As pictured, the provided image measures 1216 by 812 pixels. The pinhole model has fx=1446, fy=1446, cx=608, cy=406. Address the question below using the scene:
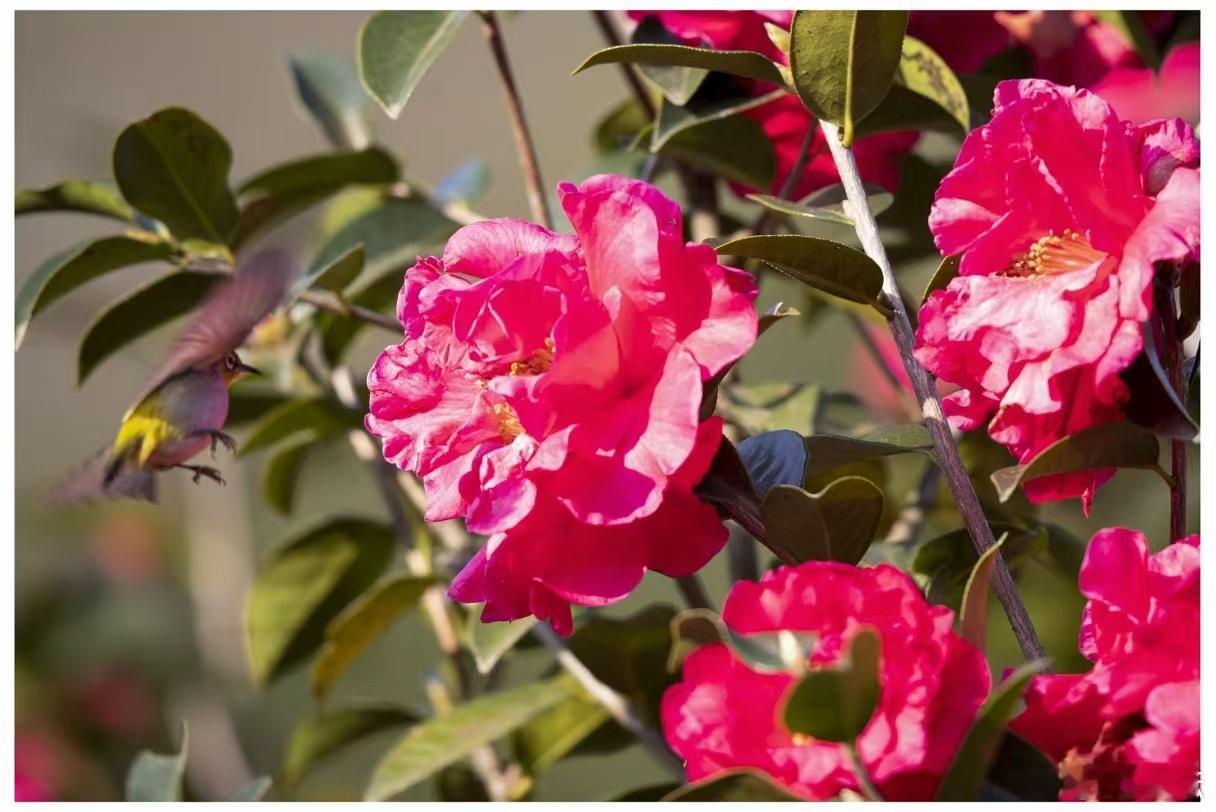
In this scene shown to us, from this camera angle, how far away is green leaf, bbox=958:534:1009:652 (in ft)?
2.19

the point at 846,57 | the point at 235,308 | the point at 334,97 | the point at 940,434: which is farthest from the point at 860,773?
the point at 334,97

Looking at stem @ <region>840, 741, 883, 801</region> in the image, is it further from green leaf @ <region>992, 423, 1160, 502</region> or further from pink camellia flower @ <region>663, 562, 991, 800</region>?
green leaf @ <region>992, 423, 1160, 502</region>

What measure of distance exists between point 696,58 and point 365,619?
690 mm

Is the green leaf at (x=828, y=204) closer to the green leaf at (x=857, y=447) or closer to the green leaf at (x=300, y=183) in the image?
the green leaf at (x=857, y=447)

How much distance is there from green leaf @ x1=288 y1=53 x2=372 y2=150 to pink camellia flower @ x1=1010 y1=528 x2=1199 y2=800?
3.34 ft

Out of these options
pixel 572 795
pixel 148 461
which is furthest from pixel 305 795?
pixel 148 461

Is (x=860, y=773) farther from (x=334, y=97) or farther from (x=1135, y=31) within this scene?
(x=334, y=97)

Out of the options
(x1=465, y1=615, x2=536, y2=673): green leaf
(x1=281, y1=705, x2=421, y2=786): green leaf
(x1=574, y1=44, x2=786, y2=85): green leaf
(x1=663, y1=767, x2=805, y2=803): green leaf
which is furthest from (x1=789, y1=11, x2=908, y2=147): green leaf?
(x1=281, y1=705, x2=421, y2=786): green leaf

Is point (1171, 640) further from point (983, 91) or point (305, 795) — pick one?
point (305, 795)

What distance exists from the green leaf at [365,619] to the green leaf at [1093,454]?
0.72 meters

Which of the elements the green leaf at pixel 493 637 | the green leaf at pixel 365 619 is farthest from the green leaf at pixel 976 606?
the green leaf at pixel 365 619

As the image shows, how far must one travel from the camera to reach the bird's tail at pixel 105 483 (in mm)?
1398

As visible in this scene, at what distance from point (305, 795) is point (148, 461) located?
102 cm

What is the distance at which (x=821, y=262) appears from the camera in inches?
29.4
